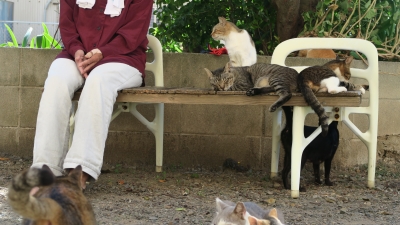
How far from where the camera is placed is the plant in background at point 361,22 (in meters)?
5.11

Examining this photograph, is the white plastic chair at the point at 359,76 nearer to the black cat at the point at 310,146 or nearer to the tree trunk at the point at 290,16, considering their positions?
the black cat at the point at 310,146

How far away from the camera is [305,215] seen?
3.44 meters

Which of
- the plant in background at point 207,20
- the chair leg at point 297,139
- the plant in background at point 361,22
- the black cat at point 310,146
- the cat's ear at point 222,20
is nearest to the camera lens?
the chair leg at point 297,139

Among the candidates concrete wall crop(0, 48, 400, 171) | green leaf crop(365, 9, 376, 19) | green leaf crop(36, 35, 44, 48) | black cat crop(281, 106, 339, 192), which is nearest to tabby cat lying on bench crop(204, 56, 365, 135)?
black cat crop(281, 106, 339, 192)

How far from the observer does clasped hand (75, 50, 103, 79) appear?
3697 mm

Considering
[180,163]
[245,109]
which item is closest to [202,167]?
[180,163]

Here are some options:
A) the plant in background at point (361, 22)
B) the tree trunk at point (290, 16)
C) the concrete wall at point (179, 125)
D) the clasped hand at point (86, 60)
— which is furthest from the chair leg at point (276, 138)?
the clasped hand at point (86, 60)

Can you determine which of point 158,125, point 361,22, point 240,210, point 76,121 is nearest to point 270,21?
point 361,22

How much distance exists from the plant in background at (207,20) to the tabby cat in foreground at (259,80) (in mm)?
1451

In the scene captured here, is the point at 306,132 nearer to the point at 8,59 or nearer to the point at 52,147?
the point at 52,147

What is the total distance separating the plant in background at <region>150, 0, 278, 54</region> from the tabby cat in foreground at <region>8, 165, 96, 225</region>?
3.48 m

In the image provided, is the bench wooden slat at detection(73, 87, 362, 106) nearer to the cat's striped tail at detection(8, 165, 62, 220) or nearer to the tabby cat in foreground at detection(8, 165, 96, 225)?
the tabby cat in foreground at detection(8, 165, 96, 225)

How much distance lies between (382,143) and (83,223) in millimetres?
3565

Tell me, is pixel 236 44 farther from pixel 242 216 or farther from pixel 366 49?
pixel 242 216
